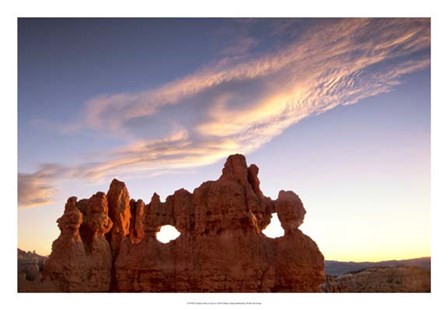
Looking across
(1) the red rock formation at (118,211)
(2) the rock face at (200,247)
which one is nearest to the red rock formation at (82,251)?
(2) the rock face at (200,247)

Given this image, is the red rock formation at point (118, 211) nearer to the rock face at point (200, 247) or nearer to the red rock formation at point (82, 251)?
the rock face at point (200, 247)

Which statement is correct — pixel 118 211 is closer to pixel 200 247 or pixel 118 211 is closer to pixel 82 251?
pixel 82 251

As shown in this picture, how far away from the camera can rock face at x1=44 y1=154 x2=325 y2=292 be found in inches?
881

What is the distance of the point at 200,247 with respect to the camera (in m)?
23.2

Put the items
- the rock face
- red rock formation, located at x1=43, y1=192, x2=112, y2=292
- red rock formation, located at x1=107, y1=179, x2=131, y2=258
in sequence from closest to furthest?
the rock face < red rock formation, located at x1=43, y1=192, x2=112, y2=292 < red rock formation, located at x1=107, y1=179, x2=131, y2=258

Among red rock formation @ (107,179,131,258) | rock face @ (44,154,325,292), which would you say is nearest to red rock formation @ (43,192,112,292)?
rock face @ (44,154,325,292)

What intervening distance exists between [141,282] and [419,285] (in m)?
11.2

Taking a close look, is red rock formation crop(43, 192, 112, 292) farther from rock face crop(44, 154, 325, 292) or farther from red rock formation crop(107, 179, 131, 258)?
red rock formation crop(107, 179, 131, 258)

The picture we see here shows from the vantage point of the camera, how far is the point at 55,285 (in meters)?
22.4

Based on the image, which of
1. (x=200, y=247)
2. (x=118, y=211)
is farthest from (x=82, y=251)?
(x=200, y=247)

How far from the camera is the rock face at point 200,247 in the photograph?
22.4 m

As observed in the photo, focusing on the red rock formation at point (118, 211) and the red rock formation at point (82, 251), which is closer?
the red rock formation at point (82, 251)

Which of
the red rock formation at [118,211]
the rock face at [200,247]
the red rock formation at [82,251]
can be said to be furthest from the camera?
the red rock formation at [118,211]
